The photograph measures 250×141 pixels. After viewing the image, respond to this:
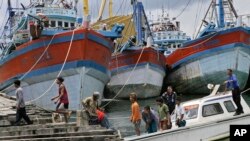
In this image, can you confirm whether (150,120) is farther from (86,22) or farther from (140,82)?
(140,82)

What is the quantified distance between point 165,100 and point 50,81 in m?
13.9

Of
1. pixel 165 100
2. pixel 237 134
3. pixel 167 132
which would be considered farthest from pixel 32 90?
pixel 237 134

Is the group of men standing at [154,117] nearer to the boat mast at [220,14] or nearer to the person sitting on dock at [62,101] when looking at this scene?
the person sitting on dock at [62,101]

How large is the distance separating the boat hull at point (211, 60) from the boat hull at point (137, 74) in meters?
A: 2.33

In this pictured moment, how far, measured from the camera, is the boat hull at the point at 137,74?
4066 cm

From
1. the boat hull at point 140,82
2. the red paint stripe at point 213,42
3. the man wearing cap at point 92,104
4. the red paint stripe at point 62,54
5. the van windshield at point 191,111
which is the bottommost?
the van windshield at point 191,111

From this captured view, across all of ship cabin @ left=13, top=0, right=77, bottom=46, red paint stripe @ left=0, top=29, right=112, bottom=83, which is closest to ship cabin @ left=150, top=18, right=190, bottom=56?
ship cabin @ left=13, top=0, right=77, bottom=46

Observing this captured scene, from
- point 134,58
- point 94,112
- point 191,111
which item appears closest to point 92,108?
point 94,112

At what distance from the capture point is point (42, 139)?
1339 centimetres

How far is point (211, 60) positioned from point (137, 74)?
20.2ft

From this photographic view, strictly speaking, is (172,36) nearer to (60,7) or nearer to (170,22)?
(170,22)

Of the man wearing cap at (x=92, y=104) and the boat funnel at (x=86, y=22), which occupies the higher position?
the boat funnel at (x=86, y=22)

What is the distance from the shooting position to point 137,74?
1625 inches

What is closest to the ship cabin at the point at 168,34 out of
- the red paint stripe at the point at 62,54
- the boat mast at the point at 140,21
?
the boat mast at the point at 140,21
